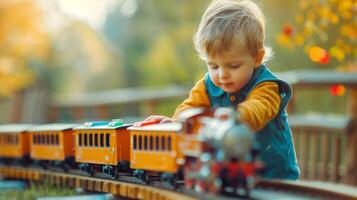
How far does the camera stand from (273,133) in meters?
2.71

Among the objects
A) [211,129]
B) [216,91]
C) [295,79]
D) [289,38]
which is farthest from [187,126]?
[295,79]

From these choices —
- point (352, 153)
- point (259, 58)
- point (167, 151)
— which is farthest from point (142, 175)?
point (352, 153)

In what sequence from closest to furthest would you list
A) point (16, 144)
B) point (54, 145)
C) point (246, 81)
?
point (246, 81) < point (54, 145) < point (16, 144)

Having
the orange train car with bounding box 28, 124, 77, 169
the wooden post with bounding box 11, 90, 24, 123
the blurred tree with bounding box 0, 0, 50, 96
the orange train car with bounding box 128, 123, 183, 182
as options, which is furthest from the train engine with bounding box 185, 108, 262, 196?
the blurred tree with bounding box 0, 0, 50, 96

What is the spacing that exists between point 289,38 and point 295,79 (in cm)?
158

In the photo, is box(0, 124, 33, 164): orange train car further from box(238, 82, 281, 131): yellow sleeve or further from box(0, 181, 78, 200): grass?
box(238, 82, 281, 131): yellow sleeve

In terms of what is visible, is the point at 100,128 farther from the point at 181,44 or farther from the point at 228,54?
the point at 181,44

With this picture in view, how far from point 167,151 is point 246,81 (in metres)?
0.52

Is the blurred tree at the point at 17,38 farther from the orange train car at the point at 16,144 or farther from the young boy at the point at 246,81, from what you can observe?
the young boy at the point at 246,81

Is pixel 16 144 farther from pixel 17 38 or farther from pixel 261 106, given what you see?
pixel 17 38

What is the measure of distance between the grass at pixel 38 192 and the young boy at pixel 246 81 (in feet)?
3.16

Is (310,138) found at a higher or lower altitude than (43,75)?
lower

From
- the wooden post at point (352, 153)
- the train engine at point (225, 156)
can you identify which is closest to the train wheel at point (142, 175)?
the train engine at point (225, 156)

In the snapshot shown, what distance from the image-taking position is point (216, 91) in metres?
2.78
